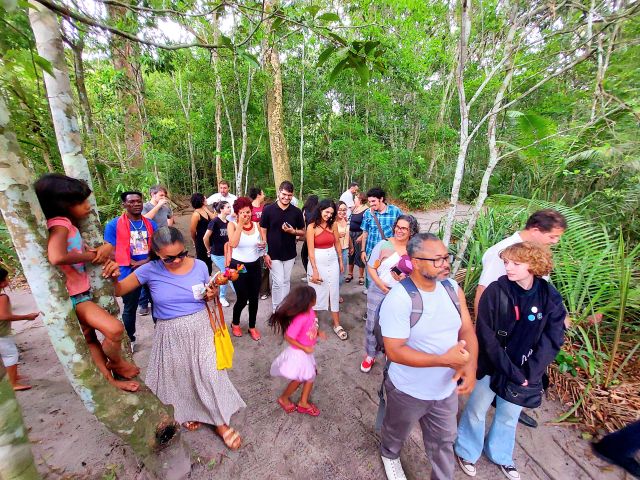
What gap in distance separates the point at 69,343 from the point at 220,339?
0.96 metres

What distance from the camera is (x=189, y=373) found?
2.18 meters

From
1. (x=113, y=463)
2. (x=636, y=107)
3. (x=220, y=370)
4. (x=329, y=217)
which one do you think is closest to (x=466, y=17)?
(x=636, y=107)

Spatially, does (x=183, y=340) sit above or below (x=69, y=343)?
below

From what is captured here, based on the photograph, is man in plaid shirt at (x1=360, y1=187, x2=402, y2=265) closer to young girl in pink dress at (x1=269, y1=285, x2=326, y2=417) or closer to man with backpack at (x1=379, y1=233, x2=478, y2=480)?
young girl in pink dress at (x1=269, y1=285, x2=326, y2=417)

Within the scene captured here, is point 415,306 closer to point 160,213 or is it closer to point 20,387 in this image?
point 20,387

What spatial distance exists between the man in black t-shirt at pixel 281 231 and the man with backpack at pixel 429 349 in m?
2.24

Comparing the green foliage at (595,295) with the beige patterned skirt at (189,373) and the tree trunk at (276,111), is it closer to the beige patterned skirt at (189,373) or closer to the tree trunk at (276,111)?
the beige patterned skirt at (189,373)

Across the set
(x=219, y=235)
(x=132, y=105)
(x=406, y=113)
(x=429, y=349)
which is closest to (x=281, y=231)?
(x=219, y=235)

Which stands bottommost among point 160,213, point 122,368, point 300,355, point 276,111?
point 300,355

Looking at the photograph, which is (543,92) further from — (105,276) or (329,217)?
(105,276)

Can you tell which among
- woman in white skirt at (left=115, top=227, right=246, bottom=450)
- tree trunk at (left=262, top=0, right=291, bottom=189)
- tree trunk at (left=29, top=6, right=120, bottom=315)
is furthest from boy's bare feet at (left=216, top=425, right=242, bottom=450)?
tree trunk at (left=262, top=0, right=291, bottom=189)

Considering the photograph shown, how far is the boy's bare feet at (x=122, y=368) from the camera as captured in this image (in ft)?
5.99

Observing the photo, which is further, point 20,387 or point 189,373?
point 20,387

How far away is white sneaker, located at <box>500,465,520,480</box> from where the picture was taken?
2.10 metres
